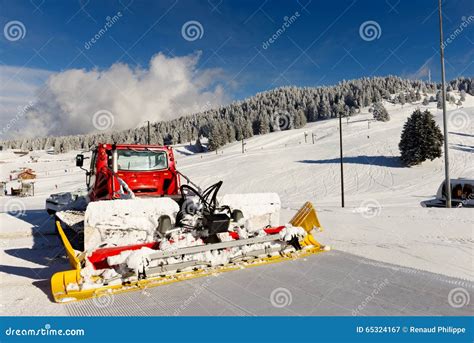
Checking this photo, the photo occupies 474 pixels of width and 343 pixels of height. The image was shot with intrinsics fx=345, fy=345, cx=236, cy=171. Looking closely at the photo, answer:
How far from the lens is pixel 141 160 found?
844cm

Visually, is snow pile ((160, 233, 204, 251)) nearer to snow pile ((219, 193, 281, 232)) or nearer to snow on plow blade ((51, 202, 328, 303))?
snow on plow blade ((51, 202, 328, 303))

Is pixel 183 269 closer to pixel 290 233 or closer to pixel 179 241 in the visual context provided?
pixel 179 241

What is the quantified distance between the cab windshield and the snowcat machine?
0.38 m

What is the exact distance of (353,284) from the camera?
15.4 feet

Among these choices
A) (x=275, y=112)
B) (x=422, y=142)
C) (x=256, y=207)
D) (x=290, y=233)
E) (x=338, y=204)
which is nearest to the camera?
(x=290, y=233)

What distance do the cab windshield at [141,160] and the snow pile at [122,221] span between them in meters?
2.83

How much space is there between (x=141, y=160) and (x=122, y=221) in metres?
3.37

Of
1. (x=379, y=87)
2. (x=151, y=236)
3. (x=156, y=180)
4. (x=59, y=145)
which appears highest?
(x=379, y=87)

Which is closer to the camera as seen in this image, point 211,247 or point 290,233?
point 211,247

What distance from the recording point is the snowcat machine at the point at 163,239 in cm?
460

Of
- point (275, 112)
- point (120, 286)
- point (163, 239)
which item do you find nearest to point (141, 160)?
point (163, 239)
